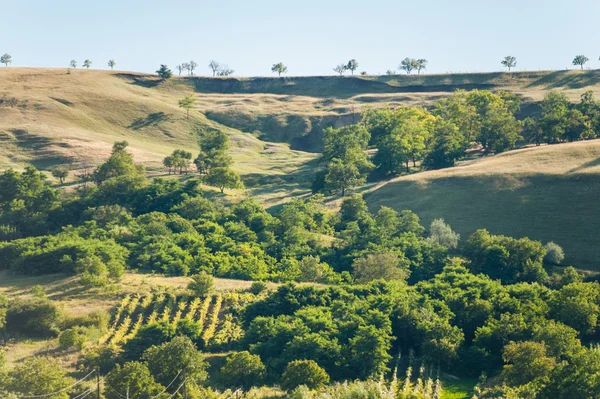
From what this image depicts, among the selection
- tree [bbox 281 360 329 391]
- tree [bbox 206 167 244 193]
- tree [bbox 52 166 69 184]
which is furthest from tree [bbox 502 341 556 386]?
tree [bbox 52 166 69 184]

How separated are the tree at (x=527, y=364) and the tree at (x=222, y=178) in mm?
67990

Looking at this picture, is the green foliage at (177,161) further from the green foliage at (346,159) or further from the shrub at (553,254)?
the shrub at (553,254)

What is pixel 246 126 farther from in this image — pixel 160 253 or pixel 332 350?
pixel 332 350

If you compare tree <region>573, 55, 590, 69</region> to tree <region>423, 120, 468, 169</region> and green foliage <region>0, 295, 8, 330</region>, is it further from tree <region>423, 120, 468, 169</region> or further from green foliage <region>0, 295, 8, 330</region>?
green foliage <region>0, 295, 8, 330</region>

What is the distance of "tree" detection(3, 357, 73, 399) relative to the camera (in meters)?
39.8

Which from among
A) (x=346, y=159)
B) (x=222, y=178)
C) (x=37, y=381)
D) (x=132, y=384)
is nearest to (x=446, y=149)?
(x=346, y=159)

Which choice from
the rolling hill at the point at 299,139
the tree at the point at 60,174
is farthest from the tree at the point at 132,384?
the tree at the point at 60,174

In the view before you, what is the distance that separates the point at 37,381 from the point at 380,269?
135ft

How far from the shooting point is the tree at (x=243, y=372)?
45.5 meters

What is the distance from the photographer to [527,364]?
43.6 m

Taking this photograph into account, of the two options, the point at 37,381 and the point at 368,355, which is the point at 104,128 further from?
the point at 368,355

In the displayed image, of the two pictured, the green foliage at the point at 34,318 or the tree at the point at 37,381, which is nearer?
the tree at the point at 37,381

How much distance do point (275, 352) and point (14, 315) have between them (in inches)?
1013

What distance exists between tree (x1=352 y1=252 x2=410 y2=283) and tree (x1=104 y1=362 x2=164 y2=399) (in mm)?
33492
